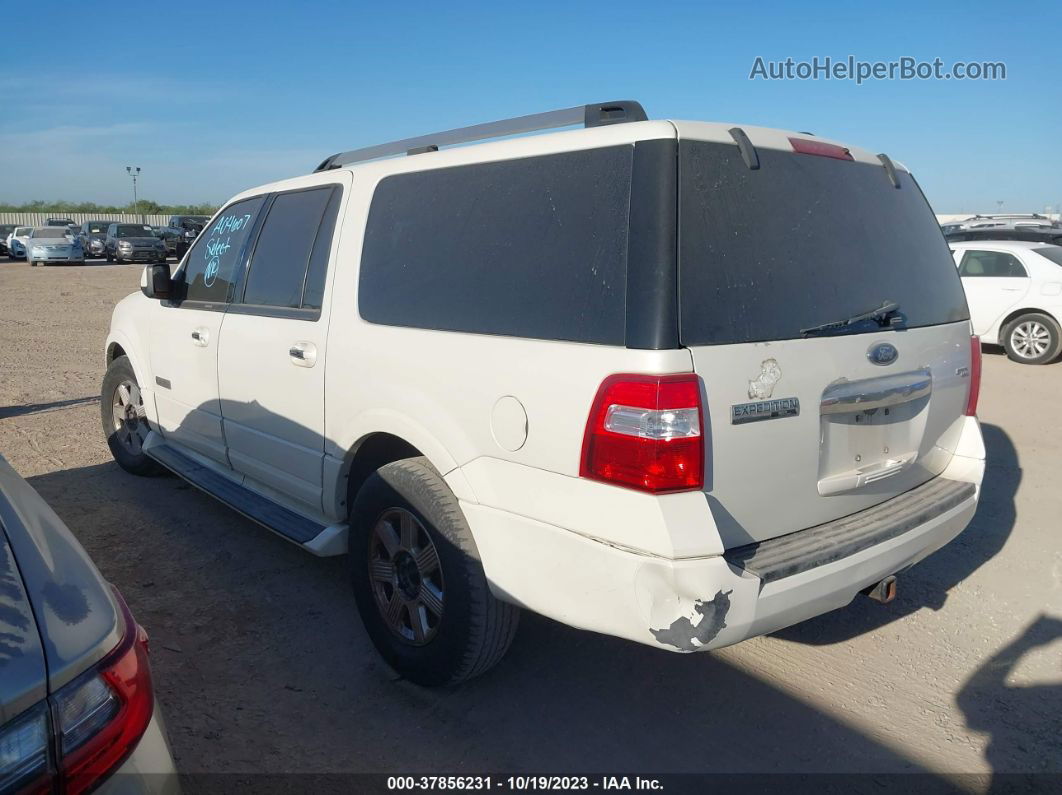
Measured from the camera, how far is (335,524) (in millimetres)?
3666

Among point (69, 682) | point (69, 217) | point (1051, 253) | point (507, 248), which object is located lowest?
point (69, 682)

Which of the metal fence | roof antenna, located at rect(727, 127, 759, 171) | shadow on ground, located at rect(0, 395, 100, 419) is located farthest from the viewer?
the metal fence

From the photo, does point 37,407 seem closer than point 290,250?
No

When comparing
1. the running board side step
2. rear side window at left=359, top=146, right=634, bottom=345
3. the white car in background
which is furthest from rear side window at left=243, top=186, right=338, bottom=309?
the white car in background

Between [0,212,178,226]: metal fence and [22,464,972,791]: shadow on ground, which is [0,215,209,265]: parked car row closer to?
[0,212,178,226]: metal fence

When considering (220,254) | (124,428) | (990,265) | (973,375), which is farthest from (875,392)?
(990,265)

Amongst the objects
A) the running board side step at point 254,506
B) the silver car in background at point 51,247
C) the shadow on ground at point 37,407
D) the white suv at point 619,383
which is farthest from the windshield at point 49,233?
the white suv at point 619,383

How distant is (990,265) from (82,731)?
13.0 metres

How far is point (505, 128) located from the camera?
3.28 metres

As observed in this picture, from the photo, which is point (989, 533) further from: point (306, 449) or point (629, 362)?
point (306, 449)

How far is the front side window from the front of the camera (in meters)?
4.46

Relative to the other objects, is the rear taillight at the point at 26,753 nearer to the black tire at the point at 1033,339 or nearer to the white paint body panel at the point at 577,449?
the white paint body panel at the point at 577,449

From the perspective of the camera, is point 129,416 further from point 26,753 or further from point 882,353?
point 882,353

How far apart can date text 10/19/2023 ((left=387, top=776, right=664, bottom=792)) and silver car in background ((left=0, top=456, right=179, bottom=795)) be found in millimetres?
1160
